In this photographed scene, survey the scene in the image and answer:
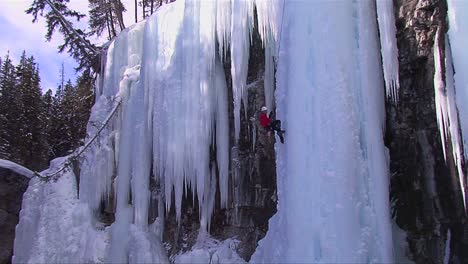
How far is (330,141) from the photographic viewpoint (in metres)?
5.19

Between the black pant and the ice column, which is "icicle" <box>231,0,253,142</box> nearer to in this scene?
the black pant

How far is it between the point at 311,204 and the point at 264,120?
121cm

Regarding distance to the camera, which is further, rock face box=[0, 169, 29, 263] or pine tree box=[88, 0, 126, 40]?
pine tree box=[88, 0, 126, 40]

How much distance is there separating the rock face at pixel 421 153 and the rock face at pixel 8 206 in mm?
7362

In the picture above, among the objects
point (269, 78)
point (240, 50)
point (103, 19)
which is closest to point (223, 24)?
point (240, 50)

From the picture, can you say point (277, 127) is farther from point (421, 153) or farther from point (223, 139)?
point (421, 153)

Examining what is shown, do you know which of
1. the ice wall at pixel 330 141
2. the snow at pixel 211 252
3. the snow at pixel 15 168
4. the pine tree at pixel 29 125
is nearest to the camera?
the ice wall at pixel 330 141

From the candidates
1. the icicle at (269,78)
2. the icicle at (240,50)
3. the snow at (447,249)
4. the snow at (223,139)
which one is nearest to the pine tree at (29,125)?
the snow at (223,139)

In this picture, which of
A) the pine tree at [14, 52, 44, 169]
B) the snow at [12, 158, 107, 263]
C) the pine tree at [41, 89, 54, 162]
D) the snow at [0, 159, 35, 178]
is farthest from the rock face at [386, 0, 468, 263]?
the pine tree at [14, 52, 44, 169]

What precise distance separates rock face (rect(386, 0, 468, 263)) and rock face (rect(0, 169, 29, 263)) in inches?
290

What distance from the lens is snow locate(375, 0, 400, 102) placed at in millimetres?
5538

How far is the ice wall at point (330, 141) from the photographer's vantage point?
16.1 ft

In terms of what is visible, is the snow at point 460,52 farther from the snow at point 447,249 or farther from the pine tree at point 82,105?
the pine tree at point 82,105

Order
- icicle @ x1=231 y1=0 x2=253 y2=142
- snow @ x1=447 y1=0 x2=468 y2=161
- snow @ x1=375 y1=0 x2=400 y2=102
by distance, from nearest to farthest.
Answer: snow @ x1=447 y1=0 x2=468 y2=161 → snow @ x1=375 y1=0 x2=400 y2=102 → icicle @ x1=231 y1=0 x2=253 y2=142
